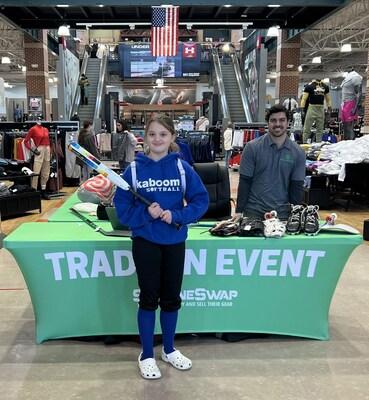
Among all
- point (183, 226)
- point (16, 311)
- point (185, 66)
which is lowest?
point (16, 311)

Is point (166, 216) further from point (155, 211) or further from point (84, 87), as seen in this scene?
point (84, 87)

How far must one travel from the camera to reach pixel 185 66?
22453 mm

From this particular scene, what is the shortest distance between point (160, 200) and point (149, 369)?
0.93m

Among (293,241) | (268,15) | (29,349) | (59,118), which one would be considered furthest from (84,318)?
(268,15)

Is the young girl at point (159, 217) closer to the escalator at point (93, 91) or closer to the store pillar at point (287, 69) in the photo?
the escalator at point (93, 91)

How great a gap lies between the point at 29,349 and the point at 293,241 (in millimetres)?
1743

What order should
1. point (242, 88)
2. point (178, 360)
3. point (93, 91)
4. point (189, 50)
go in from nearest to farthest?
point (178, 360), point (242, 88), point (93, 91), point (189, 50)

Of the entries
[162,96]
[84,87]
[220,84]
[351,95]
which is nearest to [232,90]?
[220,84]

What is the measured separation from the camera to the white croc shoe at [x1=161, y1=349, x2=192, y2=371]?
2.68 meters

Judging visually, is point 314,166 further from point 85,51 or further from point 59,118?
point 85,51

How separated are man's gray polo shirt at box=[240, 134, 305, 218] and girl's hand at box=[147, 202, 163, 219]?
1.19m

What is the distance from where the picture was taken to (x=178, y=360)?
8.85ft

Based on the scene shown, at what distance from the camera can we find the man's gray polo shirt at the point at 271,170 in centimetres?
329

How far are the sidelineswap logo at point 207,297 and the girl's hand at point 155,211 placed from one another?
801 mm
